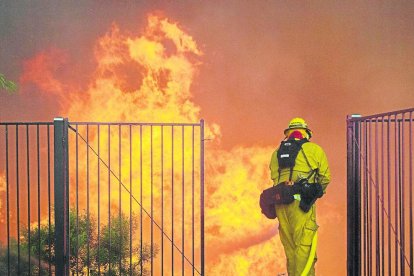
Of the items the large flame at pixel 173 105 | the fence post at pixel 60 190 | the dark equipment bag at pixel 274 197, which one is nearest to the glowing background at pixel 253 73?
the large flame at pixel 173 105

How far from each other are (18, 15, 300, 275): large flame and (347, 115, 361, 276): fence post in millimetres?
7352

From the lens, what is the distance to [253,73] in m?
13.9

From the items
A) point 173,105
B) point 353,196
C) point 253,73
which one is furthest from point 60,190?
point 253,73

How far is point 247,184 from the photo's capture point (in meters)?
13.7

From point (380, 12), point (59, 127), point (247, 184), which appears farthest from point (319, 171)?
point (380, 12)

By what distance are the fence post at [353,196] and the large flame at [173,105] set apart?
7.35 metres

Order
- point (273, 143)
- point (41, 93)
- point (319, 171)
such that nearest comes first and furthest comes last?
1. point (319, 171)
2. point (41, 93)
3. point (273, 143)

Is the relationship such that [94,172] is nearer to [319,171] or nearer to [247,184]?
[247,184]

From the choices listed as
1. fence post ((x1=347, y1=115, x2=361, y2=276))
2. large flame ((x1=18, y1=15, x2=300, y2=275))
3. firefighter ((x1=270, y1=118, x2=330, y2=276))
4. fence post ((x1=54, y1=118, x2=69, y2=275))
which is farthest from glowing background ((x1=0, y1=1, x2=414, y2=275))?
fence post ((x1=347, y1=115, x2=361, y2=276))

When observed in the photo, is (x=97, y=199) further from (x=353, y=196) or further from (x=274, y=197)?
(x=353, y=196)

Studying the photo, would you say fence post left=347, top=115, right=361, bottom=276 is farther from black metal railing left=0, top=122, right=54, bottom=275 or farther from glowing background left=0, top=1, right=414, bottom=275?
glowing background left=0, top=1, right=414, bottom=275

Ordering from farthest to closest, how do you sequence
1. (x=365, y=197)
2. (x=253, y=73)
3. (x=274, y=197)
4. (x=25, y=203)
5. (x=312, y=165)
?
1. (x=253, y=73)
2. (x=25, y=203)
3. (x=274, y=197)
4. (x=312, y=165)
5. (x=365, y=197)

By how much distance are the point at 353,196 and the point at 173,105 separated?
7.56 metres

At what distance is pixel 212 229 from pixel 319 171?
8277 mm
